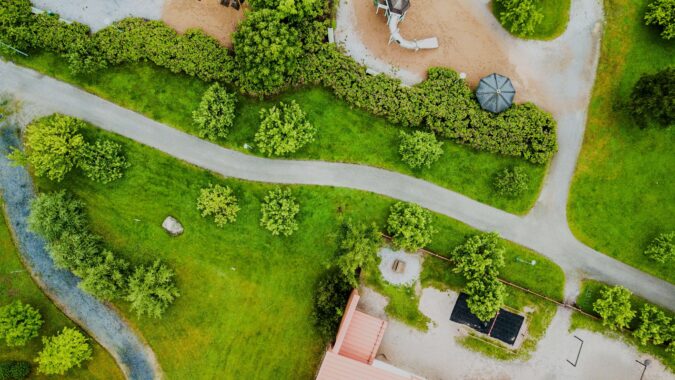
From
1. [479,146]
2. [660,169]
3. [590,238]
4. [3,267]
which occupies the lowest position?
[3,267]

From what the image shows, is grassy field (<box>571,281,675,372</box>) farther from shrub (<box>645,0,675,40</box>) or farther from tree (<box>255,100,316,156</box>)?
tree (<box>255,100,316,156</box>)

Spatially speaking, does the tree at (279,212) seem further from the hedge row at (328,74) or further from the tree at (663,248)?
the tree at (663,248)

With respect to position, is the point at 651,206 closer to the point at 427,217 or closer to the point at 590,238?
the point at 590,238

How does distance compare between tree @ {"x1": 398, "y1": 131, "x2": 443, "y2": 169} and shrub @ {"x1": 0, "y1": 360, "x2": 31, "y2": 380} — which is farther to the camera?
shrub @ {"x1": 0, "y1": 360, "x2": 31, "y2": 380}

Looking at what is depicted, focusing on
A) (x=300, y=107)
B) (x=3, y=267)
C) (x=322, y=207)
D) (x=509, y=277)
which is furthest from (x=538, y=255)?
(x=3, y=267)

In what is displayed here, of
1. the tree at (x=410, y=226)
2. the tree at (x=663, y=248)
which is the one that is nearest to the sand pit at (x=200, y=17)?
the tree at (x=410, y=226)

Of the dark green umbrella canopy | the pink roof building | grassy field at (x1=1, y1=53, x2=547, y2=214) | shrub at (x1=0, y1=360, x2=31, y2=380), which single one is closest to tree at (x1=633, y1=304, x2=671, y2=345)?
grassy field at (x1=1, y1=53, x2=547, y2=214)
